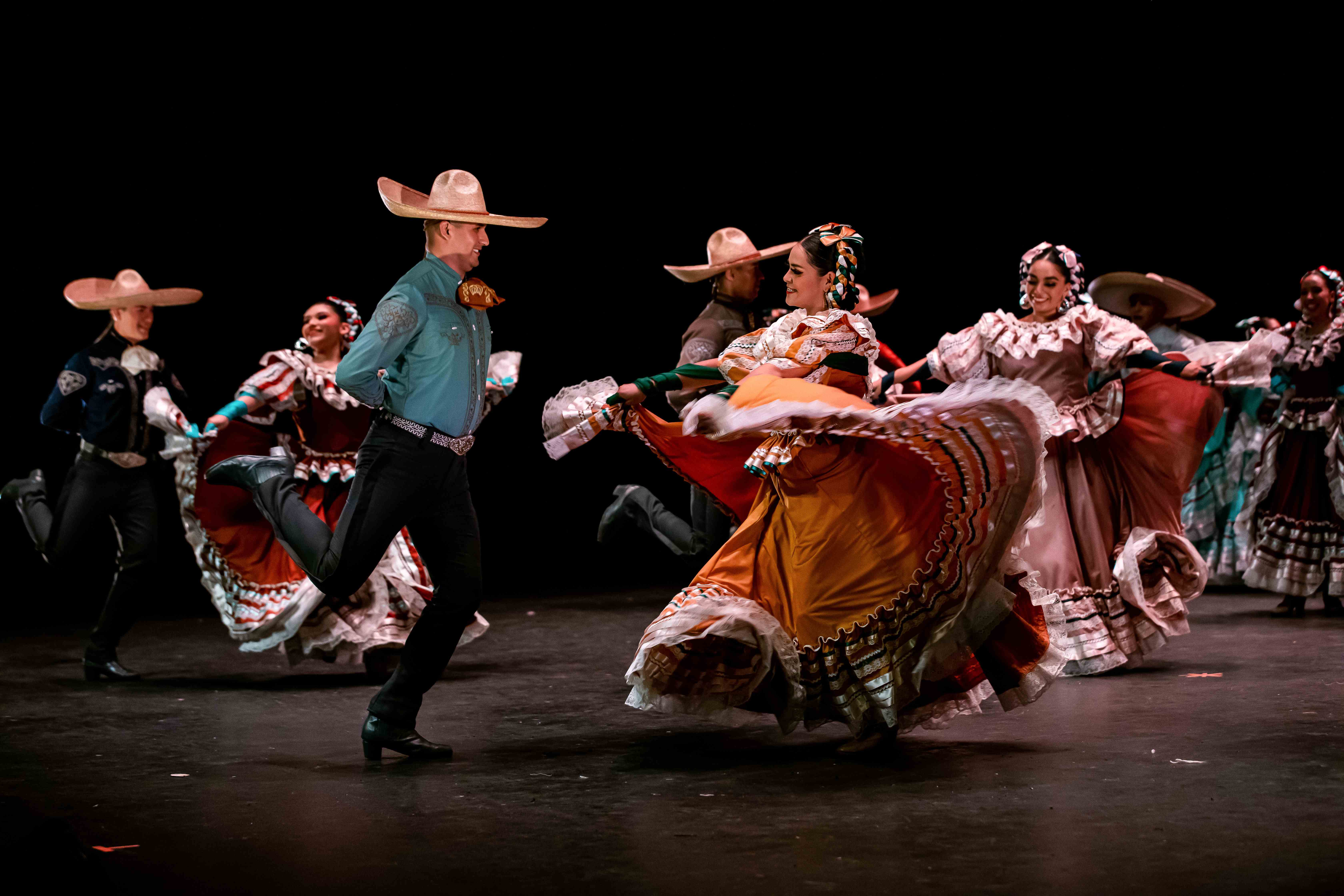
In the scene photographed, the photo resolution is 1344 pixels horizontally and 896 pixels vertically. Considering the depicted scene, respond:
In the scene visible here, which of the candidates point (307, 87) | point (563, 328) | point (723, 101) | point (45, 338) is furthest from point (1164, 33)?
point (45, 338)

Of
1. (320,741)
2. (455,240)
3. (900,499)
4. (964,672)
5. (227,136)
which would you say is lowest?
(320,741)

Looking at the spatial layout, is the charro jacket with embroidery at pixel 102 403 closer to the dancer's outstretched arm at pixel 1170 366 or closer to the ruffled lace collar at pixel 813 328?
the ruffled lace collar at pixel 813 328

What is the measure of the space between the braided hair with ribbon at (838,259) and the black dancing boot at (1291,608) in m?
3.53

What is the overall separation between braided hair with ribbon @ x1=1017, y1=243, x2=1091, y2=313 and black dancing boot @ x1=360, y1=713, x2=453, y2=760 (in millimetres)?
2594

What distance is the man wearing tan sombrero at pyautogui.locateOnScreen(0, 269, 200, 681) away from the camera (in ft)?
17.6

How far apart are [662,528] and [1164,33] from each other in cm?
429

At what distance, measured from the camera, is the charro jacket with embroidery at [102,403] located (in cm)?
542

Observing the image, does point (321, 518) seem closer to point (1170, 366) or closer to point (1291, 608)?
Result: point (1170, 366)

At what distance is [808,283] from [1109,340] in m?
1.51

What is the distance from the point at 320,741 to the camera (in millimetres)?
4023

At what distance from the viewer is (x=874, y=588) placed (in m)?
3.67

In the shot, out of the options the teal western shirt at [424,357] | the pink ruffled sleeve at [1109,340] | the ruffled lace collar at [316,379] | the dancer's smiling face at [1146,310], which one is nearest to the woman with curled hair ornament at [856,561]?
the teal western shirt at [424,357]

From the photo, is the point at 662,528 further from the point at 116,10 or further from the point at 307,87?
the point at 116,10

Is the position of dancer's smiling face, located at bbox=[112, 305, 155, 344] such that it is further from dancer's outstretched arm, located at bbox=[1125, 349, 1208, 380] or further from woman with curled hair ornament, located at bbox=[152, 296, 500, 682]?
dancer's outstretched arm, located at bbox=[1125, 349, 1208, 380]
